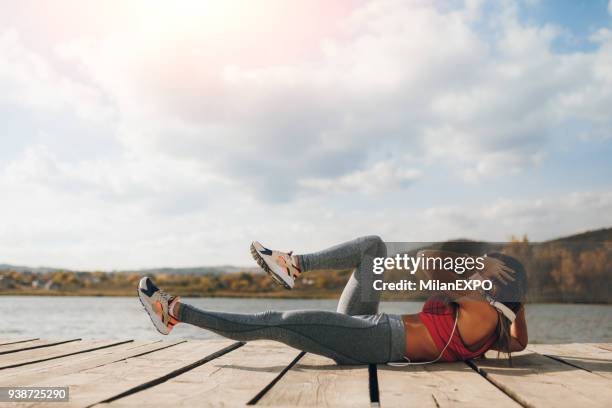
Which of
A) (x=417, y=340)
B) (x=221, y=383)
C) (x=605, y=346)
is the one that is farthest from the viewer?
(x=605, y=346)

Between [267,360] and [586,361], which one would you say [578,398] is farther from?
[267,360]

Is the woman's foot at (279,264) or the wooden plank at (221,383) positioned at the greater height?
the woman's foot at (279,264)

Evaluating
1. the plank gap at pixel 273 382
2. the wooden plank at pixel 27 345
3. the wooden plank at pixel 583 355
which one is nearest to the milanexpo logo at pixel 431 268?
the plank gap at pixel 273 382

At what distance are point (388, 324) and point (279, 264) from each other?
31.9 inches

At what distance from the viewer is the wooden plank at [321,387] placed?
252 cm

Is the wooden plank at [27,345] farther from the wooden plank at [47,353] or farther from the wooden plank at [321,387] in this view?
the wooden plank at [321,387]

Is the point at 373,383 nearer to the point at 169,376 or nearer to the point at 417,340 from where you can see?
the point at 417,340

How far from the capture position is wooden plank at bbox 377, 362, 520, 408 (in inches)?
98.7

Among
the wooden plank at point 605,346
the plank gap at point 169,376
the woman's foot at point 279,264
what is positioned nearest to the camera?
the plank gap at point 169,376

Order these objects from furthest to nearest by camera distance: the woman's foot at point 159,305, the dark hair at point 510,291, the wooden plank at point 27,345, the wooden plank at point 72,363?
1. the wooden plank at point 27,345
2. the woman's foot at point 159,305
3. the dark hair at point 510,291
4. the wooden plank at point 72,363

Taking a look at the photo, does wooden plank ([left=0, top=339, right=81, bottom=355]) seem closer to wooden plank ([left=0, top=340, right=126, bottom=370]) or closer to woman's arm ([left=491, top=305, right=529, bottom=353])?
wooden plank ([left=0, top=340, right=126, bottom=370])

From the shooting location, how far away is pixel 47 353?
4.38 meters

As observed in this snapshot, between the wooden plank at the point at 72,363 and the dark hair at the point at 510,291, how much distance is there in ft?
8.50

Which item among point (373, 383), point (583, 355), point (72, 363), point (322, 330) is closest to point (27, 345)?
point (72, 363)
